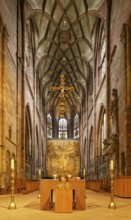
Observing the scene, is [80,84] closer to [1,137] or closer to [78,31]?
Result: [78,31]

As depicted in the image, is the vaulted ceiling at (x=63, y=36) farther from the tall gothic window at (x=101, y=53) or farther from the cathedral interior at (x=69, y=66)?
the tall gothic window at (x=101, y=53)

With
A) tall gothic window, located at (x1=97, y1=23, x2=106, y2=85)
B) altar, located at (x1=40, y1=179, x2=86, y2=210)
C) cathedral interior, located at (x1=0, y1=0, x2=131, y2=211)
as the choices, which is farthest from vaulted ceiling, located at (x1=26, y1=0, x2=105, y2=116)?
altar, located at (x1=40, y1=179, x2=86, y2=210)

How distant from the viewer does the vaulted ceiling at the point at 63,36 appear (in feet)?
98.6

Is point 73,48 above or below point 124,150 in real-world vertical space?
above

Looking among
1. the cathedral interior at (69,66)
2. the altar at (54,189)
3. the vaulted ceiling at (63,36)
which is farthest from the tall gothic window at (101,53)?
the altar at (54,189)

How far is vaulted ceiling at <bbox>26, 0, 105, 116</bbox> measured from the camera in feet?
98.6

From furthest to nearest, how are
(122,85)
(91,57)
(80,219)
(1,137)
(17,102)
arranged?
(91,57) → (17,102) → (122,85) → (1,137) → (80,219)

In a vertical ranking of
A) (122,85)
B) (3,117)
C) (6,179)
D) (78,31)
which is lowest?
(6,179)

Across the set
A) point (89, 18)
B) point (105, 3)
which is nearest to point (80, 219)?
point (105, 3)

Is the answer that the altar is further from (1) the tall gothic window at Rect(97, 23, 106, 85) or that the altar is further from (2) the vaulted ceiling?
(1) the tall gothic window at Rect(97, 23, 106, 85)

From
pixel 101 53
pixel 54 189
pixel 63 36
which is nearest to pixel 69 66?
pixel 63 36

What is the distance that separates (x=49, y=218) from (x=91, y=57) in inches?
1250

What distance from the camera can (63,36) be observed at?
35.9 meters

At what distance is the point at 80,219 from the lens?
23.0 feet
